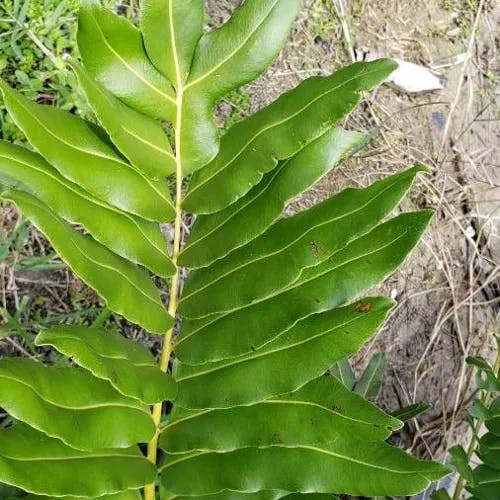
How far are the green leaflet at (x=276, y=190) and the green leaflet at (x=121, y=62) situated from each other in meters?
0.16

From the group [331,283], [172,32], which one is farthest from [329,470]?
[172,32]

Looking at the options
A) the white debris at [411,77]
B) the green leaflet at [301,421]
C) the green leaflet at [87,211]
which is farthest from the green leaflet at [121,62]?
the white debris at [411,77]

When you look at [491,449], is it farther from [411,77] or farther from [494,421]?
[411,77]

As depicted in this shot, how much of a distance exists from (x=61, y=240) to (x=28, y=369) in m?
0.14

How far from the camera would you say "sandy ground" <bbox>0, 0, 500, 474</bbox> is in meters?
2.04

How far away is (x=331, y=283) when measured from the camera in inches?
33.5

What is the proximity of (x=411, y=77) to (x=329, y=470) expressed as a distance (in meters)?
1.58

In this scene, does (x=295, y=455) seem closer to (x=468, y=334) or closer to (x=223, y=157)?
(x=223, y=157)

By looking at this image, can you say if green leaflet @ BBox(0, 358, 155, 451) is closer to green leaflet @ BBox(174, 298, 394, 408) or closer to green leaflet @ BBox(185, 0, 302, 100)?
green leaflet @ BBox(174, 298, 394, 408)

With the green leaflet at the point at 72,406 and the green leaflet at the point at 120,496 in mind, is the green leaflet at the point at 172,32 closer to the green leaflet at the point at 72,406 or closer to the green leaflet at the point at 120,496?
the green leaflet at the point at 72,406

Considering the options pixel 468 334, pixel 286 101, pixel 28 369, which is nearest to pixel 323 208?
pixel 286 101

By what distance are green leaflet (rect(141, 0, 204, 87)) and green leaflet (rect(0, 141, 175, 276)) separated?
0.19m

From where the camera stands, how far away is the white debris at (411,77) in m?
2.20

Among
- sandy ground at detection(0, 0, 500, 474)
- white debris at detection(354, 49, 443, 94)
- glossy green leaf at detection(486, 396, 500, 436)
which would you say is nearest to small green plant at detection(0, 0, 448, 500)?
glossy green leaf at detection(486, 396, 500, 436)
